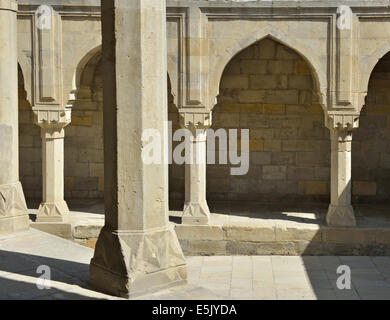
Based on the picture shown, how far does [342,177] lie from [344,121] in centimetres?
97

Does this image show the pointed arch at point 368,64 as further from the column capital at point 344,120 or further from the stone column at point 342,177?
the stone column at point 342,177

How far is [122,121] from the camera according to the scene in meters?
5.47

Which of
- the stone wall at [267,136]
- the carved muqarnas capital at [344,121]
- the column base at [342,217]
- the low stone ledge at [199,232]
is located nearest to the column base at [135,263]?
the low stone ledge at [199,232]

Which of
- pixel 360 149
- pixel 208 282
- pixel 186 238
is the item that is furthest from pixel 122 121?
pixel 360 149

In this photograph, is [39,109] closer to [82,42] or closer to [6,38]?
[82,42]

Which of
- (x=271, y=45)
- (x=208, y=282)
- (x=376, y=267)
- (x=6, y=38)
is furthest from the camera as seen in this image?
(x=271, y=45)

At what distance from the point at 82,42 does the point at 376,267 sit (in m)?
6.26

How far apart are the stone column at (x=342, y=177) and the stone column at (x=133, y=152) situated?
5.99 meters

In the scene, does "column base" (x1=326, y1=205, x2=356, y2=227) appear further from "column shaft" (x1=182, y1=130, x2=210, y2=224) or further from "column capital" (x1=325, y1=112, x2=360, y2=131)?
"column shaft" (x1=182, y1=130, x2=210, y2=224)

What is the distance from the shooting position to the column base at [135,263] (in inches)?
213

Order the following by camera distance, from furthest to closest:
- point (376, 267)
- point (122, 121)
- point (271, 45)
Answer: point (271, 45) < point (376, 267) < point (122, 121)

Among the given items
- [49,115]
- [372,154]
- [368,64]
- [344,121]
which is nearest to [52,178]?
[49,115]

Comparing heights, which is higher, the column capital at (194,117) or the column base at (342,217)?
the column capital at (194,117)

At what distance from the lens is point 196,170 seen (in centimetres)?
1116
